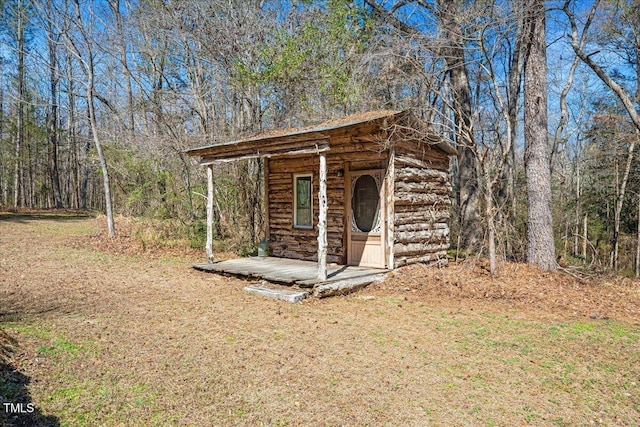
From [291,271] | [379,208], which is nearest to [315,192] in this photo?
[379,208]

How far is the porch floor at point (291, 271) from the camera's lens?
25.4 ft

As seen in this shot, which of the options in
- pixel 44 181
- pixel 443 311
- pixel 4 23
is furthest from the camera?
pixel 44 181

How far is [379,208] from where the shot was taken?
9.07 m

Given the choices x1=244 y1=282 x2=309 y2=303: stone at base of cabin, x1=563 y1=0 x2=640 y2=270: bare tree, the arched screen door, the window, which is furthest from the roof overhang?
x1=563 y1=0 x2=640 y2=270: bare tree

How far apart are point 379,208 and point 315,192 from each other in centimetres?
193

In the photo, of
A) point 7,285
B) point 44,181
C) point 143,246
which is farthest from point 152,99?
point 44,181

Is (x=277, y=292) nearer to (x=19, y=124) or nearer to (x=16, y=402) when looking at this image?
(x=16, y=402)

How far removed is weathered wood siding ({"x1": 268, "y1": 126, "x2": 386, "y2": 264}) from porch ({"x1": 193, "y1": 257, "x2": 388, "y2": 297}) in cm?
43

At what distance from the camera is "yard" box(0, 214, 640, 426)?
3.27m

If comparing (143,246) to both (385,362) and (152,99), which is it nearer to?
(152,99)

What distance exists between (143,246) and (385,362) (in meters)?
10.7

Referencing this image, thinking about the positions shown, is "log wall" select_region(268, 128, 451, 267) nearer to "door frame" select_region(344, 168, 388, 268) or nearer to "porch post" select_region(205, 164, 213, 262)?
"door frame" select_region(344, 168, 388, 268)

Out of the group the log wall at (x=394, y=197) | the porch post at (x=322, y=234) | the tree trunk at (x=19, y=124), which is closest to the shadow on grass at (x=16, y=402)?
the porch post at (x=322, y=234)

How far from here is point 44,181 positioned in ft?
103
